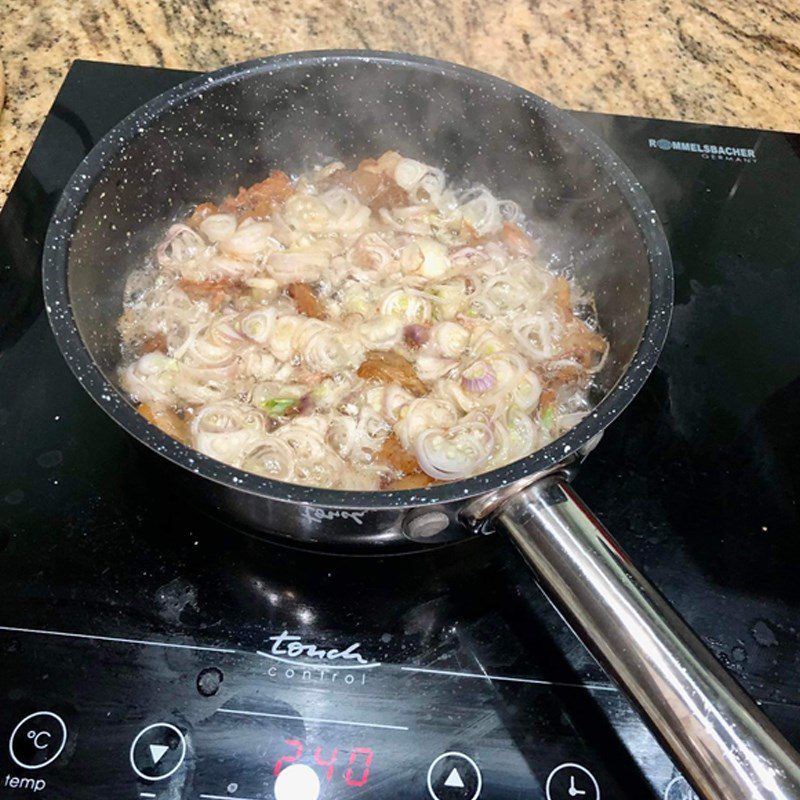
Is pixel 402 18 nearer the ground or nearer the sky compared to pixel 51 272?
nearer the sky

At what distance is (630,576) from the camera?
2.60ft

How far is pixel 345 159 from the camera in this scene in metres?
1.42

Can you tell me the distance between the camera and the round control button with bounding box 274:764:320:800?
2.77ft

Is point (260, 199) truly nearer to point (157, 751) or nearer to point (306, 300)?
point (306, 300)

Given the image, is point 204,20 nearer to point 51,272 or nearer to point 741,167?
point 51,272

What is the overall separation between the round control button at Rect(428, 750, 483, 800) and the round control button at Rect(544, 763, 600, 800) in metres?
0.08

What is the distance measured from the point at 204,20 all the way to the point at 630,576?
1359mm

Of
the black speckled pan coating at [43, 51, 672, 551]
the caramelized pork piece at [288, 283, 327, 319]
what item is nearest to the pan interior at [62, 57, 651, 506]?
the black speckled pan coating at [43, 51, 672, 551]

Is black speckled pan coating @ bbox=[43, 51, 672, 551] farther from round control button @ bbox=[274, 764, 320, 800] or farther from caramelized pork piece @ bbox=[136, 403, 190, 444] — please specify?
round control button @ bbox=[274, 764, 320, 800]

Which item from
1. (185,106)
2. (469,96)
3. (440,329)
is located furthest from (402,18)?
(440,329)

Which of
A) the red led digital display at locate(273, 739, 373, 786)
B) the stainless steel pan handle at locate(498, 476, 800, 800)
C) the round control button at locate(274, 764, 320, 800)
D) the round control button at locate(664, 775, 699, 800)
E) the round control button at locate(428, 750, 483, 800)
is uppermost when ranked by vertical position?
the stainless steel pan handle at locate(498, 476, 800, 800)

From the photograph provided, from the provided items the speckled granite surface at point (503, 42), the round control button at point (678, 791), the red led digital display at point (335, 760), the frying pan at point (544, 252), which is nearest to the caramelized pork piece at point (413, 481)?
the frying pan at point (544, 252)

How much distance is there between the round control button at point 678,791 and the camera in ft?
2.84

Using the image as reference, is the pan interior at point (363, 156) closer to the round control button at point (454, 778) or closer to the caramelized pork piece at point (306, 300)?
the caramelized pork piece at point (306, 300)
